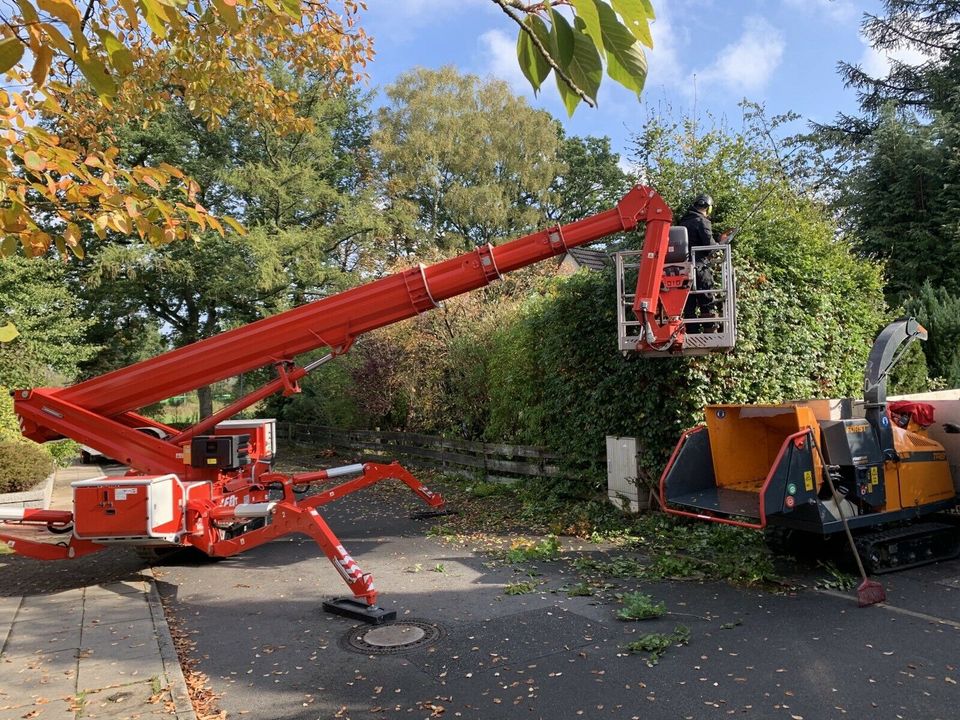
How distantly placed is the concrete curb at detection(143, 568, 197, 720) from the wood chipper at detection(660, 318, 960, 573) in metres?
4.77

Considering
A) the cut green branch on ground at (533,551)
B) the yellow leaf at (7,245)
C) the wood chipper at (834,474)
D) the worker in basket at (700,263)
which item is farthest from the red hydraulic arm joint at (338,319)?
the yellow leaf at (7,245)

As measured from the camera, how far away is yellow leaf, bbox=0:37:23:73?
175 centimetres

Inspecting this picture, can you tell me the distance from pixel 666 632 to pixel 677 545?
9.83ft

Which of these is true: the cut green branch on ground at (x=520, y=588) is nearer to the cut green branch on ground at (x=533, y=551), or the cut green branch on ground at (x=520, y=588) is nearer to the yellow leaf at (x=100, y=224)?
the cut green branch on ground at (x=533, y=551)

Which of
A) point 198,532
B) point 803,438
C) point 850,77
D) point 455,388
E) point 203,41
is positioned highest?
point 850,77

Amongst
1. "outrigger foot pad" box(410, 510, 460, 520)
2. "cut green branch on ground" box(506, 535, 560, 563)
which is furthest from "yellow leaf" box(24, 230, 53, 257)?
"outrigger foot pad" box(410, 510, 460, 520)

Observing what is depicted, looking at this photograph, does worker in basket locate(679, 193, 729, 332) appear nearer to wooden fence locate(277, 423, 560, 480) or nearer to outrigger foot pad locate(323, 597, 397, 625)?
wooden fence locate(277, 423, 560, 480)

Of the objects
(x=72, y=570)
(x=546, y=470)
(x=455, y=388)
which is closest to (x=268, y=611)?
(x=72, y=570)

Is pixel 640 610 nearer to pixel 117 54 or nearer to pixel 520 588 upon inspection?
pixel 520 588

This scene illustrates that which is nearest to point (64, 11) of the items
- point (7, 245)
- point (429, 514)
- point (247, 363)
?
point (7, 245)

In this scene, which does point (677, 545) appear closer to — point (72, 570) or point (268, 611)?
point (268, 611)

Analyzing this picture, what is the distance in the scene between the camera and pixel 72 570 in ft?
29.1

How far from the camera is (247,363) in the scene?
8516 mm

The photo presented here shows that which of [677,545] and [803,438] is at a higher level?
[803,438]
